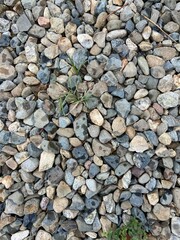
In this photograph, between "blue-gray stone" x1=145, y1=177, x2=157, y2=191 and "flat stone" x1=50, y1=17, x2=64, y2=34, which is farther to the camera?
"flat stone" x1=50, y1=17, x2=64, y2=34

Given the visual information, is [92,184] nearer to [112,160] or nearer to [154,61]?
[112,160]

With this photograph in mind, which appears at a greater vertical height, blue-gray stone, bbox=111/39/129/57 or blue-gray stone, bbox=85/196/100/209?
blue-gray stone, bbox=111/39/129/57

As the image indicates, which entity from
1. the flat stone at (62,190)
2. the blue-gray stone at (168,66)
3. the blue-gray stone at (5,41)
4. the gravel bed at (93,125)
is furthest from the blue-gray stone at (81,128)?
the blue-gray stone at (5,41)

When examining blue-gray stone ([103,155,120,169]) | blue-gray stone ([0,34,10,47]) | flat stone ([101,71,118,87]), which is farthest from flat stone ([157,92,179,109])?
blue-gray stone ([0,34,10,47])

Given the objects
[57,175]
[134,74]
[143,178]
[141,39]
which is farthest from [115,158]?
[141,39]

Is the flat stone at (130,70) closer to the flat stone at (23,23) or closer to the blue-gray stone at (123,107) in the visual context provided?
the blue-gray stone at (123,107)

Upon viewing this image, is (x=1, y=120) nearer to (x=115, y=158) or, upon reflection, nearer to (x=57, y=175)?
(x=57, y=175)

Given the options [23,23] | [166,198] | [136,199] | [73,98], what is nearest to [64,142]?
[73,98]

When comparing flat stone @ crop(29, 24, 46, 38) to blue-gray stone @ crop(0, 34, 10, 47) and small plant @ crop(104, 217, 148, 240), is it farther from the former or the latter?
small plant @ crop(104, 217, 148, 240)
